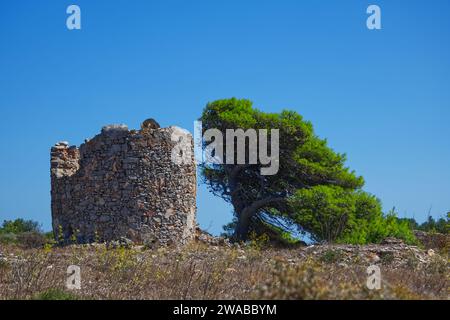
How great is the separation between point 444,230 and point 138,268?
18.2 m

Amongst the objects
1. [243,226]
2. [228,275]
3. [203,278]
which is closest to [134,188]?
[228,275]

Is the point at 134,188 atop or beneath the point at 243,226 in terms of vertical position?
atop

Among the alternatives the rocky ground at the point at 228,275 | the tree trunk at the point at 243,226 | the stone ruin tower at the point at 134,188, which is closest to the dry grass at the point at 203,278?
the rocky ground at the point at 228,275

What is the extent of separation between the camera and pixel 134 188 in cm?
1596

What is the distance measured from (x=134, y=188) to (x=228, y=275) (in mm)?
6414

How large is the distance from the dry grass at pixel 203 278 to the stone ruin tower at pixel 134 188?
9.17 feet

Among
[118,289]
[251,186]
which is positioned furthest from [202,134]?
[118,289]

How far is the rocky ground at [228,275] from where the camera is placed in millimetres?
5836

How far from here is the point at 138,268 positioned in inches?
414

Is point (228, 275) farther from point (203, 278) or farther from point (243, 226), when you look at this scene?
point (243, 226)

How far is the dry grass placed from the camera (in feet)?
19.2

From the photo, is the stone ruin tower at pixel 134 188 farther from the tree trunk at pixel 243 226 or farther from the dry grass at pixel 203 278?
the tree trunk at pixel 243 226
